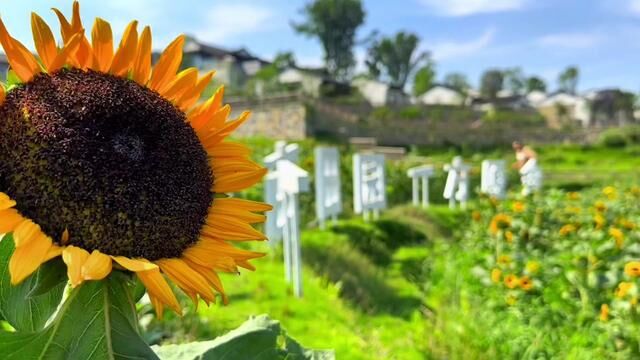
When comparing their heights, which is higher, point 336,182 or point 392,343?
point 336,182

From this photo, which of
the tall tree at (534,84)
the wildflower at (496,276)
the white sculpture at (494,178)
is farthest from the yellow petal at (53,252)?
the tall tree at (534,84)

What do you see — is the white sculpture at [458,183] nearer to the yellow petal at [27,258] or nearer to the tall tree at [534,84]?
the yellow petal at [27,258]

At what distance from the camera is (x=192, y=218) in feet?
3.76

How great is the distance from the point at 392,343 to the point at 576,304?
1159 millimetres

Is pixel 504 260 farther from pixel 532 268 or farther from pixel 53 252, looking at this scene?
pixel 53 252

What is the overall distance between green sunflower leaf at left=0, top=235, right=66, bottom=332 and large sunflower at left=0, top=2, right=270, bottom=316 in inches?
2.2

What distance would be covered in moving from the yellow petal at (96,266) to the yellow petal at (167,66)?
17.3 inches

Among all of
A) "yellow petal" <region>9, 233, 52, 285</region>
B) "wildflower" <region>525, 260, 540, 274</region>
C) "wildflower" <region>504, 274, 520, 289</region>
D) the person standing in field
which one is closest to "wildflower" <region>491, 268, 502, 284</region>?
"wildflower" <region>504, 274, 520, 289</region>

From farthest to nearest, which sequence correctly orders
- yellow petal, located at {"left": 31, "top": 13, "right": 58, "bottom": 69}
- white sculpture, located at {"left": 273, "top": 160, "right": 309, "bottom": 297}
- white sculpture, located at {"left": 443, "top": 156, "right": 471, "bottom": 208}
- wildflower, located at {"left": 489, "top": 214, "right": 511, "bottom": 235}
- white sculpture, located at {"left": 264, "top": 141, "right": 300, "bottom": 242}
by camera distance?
white sculpture, located at {"left": 443, "top": 156, "right": 471, "bottom": 208}
white sculpture, located at {"left": 264, "top": 141, "right": 300, "bottom": 242}
white sculpture, located at {"left": 273, "top": 160, "right": 309, "bottom": 297}
wildflower, located at {"left": 489, "top": 214, "right": 511, "bottom": 235}
yellow petal, located at {"left": 31, "top": 13, "right": 58, "bottom": 69}

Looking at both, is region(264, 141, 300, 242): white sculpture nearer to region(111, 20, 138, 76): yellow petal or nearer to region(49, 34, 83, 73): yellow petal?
region(111, 20, 138, 76): yellow petal

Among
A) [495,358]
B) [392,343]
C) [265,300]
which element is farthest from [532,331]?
[265,300]

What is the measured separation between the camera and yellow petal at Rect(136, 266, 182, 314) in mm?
961

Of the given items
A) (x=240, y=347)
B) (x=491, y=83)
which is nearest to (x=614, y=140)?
(x=491, y=83)

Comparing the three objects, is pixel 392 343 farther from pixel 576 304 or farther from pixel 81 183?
pixel 81 183
